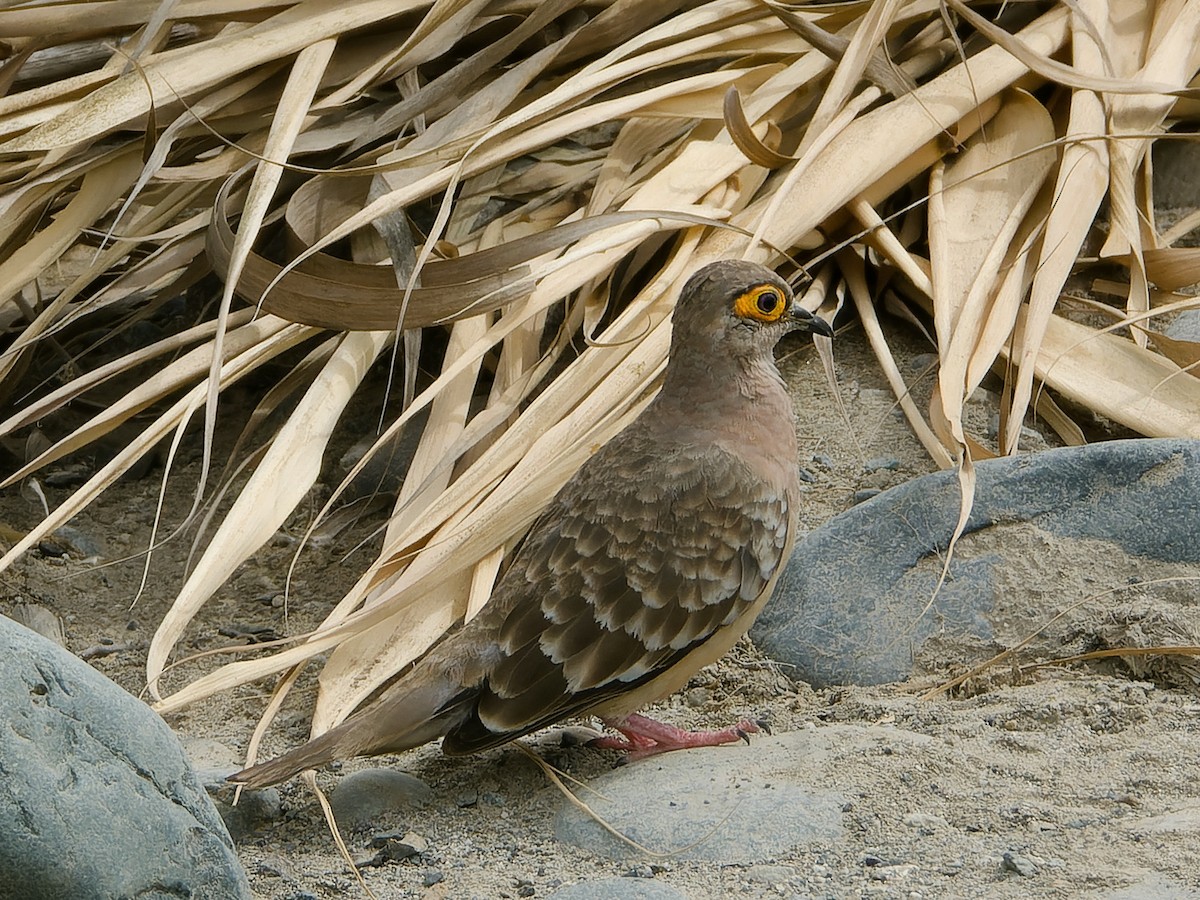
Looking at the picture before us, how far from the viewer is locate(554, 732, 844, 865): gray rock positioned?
9.38 feet

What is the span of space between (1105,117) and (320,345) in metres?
2.40

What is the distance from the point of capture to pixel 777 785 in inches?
119

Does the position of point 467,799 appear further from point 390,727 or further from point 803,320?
point 803,320

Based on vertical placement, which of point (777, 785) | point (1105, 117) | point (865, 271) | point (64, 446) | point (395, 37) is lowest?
point (777, 785)

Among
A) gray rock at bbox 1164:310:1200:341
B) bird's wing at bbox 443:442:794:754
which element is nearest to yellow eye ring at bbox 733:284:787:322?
bird's wing at bbox 443:442:794:754

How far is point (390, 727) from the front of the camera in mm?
3227

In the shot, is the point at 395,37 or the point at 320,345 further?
the point at 395,37

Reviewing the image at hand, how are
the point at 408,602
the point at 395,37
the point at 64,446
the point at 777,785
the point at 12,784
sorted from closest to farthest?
1. the point at 12,784
2. the point at 777,785
3. the point at 408,602
4. the point at 64,446
5. the point at 395,37

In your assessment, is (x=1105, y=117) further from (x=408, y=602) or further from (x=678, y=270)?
(x=408, y=602)

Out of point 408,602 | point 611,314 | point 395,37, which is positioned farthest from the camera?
point 395,37

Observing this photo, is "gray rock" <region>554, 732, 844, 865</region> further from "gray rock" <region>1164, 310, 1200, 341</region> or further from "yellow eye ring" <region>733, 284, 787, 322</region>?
"gray rock" <region>1164, 310, 1200, 341</region>

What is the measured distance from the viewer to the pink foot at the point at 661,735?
3400 mm

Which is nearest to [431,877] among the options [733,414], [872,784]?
[872,784]

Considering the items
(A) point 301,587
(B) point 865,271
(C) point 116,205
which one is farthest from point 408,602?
(C) point 116,205
